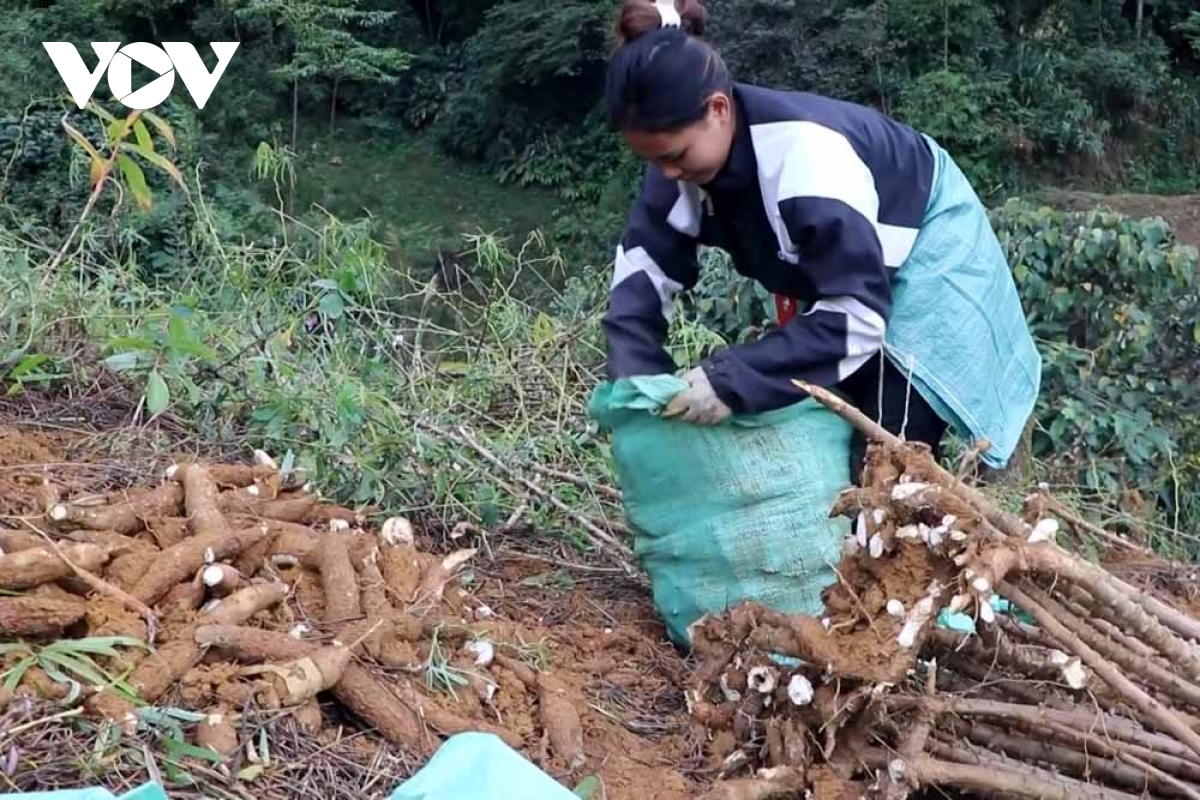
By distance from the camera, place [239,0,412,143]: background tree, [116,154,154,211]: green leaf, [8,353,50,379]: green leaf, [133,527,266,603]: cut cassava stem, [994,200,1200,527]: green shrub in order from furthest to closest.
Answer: [239,0,412,143]: background tree
[994,200,1200,527]: green shrub
[8,353,50,379]: green leaf
[116,154,154,211]: green leaf
[133,527,266,603]: cut cassava stem

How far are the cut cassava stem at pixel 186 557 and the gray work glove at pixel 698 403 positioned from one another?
28.3 inches

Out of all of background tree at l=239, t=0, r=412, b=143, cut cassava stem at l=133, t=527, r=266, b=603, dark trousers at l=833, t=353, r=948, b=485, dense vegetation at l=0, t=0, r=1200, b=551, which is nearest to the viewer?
cut cassava stem at l=133, t=527, r=266, b=603

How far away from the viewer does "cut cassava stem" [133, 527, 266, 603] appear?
1.98m

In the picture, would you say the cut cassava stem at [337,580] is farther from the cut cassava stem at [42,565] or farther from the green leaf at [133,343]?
the green leaf at [133,343]

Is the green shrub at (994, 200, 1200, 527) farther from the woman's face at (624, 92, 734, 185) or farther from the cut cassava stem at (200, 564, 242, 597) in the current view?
the cut cassava stem at (200, 564, 242, 597)

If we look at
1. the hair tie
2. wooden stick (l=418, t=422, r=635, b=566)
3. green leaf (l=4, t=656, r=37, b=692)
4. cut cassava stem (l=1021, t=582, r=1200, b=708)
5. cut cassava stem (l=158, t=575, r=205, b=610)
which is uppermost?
the hair tie

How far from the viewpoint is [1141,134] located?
485 inches

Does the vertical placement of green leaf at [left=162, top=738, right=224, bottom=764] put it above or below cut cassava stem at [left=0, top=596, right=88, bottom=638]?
below

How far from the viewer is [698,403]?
2.27m

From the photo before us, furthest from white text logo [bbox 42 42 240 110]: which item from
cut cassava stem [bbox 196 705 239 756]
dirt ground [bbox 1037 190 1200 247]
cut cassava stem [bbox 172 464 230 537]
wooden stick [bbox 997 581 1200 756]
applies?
dirt ground [bbox 1037 190 1200 247]

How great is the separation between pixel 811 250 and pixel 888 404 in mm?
390

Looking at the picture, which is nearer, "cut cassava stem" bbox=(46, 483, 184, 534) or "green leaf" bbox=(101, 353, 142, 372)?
"cut cassava stem" bbox=(46, 483, 184, 534)

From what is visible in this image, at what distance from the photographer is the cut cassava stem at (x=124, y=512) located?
2.15m

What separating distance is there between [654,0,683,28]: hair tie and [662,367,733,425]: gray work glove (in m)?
0.59
